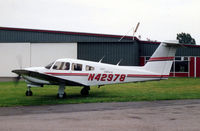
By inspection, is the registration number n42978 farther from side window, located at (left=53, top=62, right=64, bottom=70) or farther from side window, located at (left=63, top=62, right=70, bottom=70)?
side window, located at (left=53, top=62, right=64, bottom=70)

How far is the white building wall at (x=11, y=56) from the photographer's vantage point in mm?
37094

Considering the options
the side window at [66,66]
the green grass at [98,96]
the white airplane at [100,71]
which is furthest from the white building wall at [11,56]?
the side window at [66,66]

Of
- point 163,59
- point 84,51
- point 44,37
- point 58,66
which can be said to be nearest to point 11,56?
→ point 44,37

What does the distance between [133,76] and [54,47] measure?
22849 mm

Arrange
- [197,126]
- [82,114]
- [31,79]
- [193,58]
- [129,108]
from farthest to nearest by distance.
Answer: [193,58] → [31,79] → [129,108] → [82,114] → [197,126]

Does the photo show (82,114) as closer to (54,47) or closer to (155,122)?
(155,122)

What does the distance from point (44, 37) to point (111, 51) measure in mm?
9503

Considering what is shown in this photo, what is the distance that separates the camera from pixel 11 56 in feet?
123

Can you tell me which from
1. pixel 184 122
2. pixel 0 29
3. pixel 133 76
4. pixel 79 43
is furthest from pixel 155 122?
pixel 0 29

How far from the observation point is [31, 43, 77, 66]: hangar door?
119ft

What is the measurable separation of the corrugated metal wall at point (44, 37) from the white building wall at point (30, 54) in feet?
3.17

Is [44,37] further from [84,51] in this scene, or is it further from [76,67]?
[76,67]

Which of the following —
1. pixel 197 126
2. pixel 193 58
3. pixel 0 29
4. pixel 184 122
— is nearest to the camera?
pixel 197 126

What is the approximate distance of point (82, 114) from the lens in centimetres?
977
